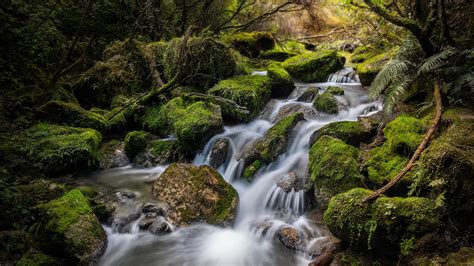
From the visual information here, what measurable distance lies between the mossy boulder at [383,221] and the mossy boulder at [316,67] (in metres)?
7.64

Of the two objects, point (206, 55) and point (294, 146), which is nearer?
point (294, 146)

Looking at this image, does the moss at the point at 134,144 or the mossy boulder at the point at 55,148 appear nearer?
the mossy boulder at the point at 55,148

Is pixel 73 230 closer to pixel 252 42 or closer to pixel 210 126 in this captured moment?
pixel 210 126

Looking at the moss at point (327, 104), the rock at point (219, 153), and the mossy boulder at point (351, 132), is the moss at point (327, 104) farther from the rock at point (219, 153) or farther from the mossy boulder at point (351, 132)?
the rock at point (219, 153)

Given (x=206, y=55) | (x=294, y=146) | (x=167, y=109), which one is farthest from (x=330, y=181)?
(x=206, y=55)

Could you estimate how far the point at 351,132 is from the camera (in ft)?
19.2

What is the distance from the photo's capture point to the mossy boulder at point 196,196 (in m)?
5.19

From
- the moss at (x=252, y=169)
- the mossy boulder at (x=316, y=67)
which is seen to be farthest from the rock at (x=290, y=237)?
the mossy boulder at (x=316, y=67)

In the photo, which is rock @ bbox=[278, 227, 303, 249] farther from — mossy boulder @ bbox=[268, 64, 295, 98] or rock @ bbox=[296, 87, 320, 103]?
mossy boulder @ bbox=[268, 64, 295, 98]

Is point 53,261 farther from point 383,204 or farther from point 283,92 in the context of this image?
point 283,92

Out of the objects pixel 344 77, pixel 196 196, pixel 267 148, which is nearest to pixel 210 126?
pixel 267 148

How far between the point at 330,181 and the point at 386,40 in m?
6.73

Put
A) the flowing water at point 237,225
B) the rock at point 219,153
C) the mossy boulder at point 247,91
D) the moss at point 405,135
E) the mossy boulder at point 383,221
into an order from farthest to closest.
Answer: the mossy boulder at point 247,91 < the rock at point 219,153 < the moss at point 405,135 < the flowing water at point 237,225 < the mossy boulder at point 383,221

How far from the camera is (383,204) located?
364 centimetres
